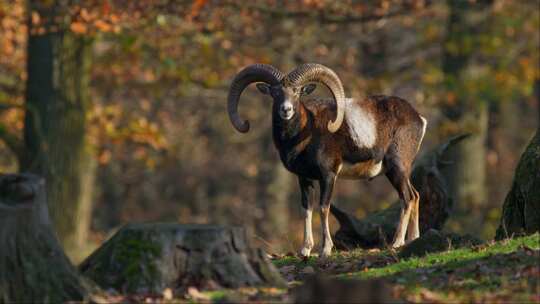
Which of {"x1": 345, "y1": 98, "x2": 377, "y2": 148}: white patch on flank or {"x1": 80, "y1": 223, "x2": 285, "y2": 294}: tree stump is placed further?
{"x1": 345, "y1": 98, "x2": 377, "y2": 148}: white patch on flank

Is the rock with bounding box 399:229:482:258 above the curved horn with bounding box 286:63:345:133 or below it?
below

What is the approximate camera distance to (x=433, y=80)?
102ft

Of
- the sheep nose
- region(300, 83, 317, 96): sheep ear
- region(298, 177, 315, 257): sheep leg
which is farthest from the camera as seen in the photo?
region(300, 83, 317, 96): sheep ear

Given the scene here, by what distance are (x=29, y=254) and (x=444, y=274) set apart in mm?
4149

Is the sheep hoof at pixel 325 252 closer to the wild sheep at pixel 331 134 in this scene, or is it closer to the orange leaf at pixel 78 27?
the wild sheep at pixel 331 134

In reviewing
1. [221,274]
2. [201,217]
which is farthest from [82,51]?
[201,217]

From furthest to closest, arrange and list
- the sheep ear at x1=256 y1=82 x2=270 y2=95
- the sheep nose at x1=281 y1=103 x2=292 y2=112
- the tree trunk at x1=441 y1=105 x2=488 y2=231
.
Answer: the tree trunk at x1=441 y1=105 x2=488 y2=231, the sheep ear at x1=256 y1=82 x2=270 y2=95, the sheep nose at x1=281 y1=103 x2=292 y2=112

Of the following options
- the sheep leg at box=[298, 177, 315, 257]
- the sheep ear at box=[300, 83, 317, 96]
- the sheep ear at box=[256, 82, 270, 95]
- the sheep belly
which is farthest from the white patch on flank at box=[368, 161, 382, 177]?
the sheep ear at box=[256, 82, 270, 95]

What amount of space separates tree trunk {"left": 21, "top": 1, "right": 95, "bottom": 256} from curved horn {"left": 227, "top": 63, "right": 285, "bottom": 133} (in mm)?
8568

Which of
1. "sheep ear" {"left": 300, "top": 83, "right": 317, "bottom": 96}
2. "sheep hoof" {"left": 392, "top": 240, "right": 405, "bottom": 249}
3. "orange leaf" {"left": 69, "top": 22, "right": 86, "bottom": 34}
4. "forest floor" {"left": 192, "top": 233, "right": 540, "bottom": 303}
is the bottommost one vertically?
"sheep hoof" {"left": 392, "top": 240, "right": 405, "bottom": 249}

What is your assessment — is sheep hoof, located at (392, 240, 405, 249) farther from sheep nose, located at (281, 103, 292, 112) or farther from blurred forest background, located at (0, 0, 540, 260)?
sheep nose, located at (281, 103, 292, 112)

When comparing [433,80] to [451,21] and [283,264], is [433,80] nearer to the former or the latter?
[451,21]

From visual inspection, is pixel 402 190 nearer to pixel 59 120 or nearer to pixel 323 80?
pixel 323 80

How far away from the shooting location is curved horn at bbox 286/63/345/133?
15.3 m
